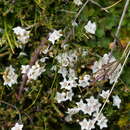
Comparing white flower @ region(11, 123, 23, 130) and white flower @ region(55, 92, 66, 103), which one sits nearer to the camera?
white flower @ region(11, 123, 23, 130)

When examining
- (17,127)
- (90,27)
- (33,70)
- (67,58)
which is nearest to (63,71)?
(67,58)

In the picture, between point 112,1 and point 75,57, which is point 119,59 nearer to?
point 75,57

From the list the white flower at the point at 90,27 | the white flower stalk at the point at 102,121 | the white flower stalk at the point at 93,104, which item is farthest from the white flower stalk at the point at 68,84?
the white flower at the point at 90,27

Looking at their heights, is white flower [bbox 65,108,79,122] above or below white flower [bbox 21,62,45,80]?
below

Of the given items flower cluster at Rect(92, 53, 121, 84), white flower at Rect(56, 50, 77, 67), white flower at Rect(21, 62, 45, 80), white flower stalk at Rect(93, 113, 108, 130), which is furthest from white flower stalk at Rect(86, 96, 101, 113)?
white flower at Rect(21, 62, 45, 80)

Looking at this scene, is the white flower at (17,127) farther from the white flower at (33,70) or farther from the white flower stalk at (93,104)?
the white flower stalk at (93,104)

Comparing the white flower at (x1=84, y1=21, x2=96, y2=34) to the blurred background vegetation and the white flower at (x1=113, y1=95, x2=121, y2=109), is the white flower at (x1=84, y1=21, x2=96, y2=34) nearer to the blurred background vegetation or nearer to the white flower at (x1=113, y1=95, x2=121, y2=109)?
the blurred background vegetation

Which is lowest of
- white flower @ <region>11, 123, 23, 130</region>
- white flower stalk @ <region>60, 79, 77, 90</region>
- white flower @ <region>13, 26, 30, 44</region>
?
white flower @ <region>11, 123, 23, 130</region>
